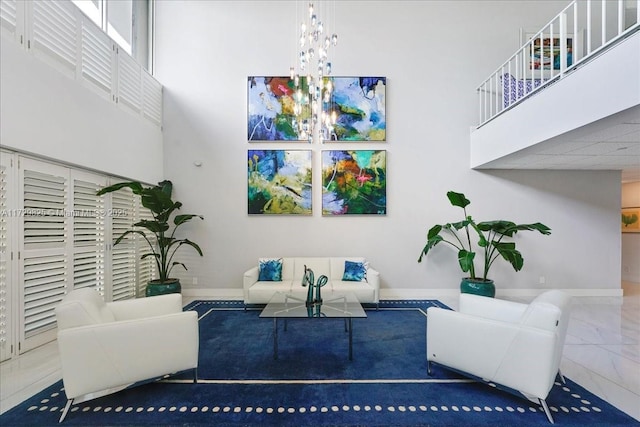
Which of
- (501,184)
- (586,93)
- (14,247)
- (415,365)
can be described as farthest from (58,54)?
(501,184)

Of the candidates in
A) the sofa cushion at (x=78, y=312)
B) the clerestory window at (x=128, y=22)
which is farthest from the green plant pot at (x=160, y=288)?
the clerestory window at (x=128, y=22)

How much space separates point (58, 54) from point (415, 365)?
510 centimetres

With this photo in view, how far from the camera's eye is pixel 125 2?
16.3 ft

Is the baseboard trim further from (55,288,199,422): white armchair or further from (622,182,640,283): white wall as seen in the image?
(55,288,199,422): white armchair

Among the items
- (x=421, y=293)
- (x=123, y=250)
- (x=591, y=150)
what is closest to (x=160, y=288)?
(x=123, y=250)

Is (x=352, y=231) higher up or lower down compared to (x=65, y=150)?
lower down

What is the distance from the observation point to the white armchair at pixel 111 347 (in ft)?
6.97

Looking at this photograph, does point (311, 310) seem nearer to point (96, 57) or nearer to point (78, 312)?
point (78, 312)

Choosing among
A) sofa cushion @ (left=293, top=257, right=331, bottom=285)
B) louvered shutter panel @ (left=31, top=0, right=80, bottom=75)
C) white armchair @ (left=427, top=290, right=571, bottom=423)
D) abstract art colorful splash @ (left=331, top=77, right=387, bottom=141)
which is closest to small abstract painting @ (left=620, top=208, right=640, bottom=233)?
abstract art colorful splash @ (left=331, top=77, right=387, bottom=141)

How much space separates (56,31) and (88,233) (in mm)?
2401

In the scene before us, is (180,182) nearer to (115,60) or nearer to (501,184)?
(115,60)

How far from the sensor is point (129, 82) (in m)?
4.59

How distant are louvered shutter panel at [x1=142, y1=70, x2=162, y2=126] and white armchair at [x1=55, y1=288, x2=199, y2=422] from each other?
3.63m

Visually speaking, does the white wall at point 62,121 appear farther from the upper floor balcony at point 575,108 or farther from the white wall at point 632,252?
the white wall at point 632,252
